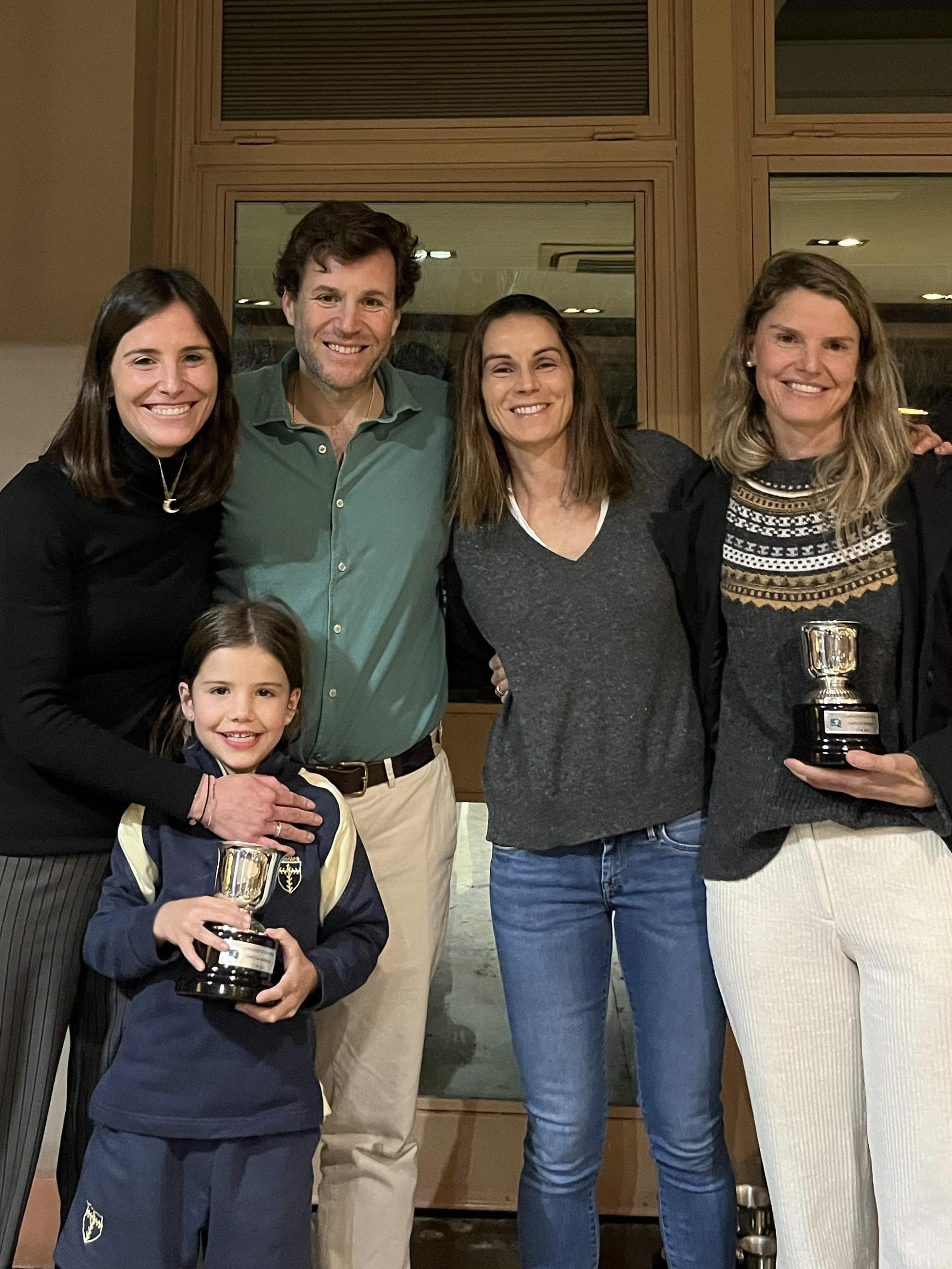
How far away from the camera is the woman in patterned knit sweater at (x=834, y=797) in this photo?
167cm

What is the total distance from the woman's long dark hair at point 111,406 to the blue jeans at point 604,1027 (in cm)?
77

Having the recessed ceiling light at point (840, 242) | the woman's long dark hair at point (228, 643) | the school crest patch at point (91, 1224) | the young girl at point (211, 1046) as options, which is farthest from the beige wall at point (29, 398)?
the recessed ceiling light at point (840, 242)

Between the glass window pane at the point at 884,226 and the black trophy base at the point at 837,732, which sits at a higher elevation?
the glass window pane at the point at 884,226

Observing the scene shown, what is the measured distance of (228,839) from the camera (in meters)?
1.75

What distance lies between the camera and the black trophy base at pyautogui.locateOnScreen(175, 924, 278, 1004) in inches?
62.5

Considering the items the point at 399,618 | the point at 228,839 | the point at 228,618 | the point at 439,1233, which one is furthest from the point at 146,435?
the point at 439,1233

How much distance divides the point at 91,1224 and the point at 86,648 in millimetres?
808

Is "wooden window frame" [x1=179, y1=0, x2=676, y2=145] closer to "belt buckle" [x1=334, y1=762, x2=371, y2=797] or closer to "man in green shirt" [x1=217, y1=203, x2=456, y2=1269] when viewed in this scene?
Result: "man in green shirt" [x1=217, y1=203, x2=456, y2=1269]

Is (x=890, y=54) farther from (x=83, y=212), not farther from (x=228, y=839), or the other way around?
→ (x=228, y=839)

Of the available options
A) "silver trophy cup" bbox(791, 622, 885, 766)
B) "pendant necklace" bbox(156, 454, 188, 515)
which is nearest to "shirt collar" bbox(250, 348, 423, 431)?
"pendant necklace" bbox(156, 454, 188, 515)

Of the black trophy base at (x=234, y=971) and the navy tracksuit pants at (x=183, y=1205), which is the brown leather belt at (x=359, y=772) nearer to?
the black trophy base at (x=234, y=971)

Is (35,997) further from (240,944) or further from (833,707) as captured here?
(833,707)

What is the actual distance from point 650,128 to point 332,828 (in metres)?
1.90

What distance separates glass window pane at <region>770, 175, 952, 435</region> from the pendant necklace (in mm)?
1631
